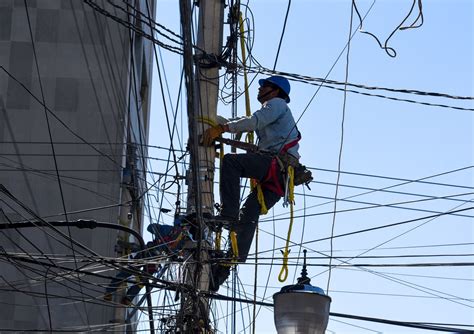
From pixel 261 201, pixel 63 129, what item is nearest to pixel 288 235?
pixel 261 201

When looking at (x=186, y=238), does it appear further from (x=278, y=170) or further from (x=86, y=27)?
(x=86, y=27)

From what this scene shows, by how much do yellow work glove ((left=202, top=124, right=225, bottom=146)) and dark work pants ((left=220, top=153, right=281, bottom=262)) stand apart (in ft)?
0.92

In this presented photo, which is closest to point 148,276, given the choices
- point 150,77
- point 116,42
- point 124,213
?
point 124,213

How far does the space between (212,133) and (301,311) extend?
3055mm

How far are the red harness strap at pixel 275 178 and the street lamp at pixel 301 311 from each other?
2.61 meters

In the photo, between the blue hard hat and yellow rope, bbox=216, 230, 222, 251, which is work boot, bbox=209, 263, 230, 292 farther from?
the blue hard hat

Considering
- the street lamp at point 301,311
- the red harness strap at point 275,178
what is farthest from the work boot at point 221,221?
the street lamp at point 301,311

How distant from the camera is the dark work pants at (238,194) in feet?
41.9

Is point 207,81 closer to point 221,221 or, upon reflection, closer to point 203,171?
point 203,171

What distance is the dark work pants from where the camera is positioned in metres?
12.8

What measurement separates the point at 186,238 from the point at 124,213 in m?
9.55

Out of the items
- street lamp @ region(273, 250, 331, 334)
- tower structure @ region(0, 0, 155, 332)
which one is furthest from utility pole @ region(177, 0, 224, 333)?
tower structure @ region(0, 0, 155, 332)

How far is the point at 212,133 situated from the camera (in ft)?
42.4

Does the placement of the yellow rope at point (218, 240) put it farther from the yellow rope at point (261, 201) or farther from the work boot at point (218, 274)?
the yellow rope at point (261, 201)
